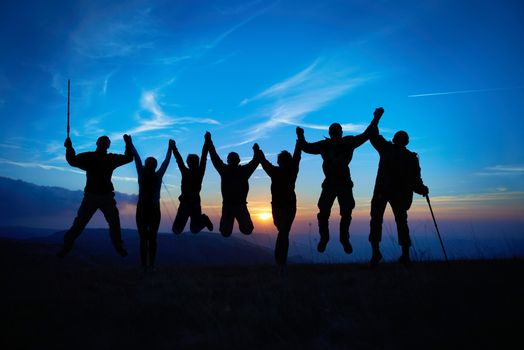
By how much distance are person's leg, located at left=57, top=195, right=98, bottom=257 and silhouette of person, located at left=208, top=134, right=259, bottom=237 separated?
3065 mm

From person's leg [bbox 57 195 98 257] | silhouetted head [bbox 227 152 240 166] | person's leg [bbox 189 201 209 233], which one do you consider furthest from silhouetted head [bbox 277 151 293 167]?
person's leg [bbox 57 195 98 257]

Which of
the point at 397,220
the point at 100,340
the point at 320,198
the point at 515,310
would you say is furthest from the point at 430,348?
the point at 320,198

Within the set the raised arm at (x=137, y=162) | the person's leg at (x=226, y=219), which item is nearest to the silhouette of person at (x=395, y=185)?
the person's leg at (x=226, y=219)

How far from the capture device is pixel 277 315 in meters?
4.02

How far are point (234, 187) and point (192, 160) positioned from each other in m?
1.28

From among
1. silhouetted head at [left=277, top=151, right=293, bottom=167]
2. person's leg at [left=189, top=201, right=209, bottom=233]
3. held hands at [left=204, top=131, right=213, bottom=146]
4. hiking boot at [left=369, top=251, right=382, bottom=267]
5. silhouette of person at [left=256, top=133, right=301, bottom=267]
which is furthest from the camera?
person's leg at [left=189, top=201, right=209, bottom=233]

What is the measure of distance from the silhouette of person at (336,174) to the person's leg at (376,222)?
569 millimetres

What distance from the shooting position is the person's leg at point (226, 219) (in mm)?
9477

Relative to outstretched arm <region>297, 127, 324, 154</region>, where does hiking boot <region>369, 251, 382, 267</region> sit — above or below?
below

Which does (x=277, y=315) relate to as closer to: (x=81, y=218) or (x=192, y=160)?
(x=192, y=160)

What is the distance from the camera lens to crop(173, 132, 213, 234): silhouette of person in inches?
358

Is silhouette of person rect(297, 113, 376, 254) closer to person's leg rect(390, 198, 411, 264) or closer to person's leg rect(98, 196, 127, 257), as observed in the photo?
person's leg rect(390, 198, 411, 264)

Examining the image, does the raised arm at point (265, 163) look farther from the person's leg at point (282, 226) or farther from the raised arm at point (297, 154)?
the person's leg at point (282, 226)

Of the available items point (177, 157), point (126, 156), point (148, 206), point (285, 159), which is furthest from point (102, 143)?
point (285, 159)
